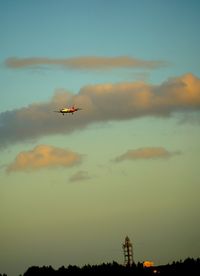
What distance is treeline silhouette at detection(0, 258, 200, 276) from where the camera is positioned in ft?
495

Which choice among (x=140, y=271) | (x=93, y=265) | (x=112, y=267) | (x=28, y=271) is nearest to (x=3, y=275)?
(x=28, y=271)

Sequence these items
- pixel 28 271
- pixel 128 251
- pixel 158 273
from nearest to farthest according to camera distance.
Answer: pixel 158 273
pixel 128 251
pixel 28 271

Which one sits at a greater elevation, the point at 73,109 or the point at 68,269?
the point at 73,109

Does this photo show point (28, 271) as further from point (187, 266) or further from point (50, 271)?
point (187, 266)

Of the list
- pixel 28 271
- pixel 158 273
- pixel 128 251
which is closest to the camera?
pixel 158 273

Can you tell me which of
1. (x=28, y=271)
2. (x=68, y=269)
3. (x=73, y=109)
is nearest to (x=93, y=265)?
(x=68, y=269)

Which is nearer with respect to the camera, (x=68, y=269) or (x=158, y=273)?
(x=158, y=273)

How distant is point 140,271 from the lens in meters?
152

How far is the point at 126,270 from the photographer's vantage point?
157 m

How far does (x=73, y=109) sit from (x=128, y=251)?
3889 centimetres

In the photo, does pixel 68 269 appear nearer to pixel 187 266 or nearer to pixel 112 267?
pixel 112 267

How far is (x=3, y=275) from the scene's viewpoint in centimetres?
19000

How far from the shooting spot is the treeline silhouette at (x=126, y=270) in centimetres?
15088

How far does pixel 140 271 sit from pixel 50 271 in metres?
46.6
